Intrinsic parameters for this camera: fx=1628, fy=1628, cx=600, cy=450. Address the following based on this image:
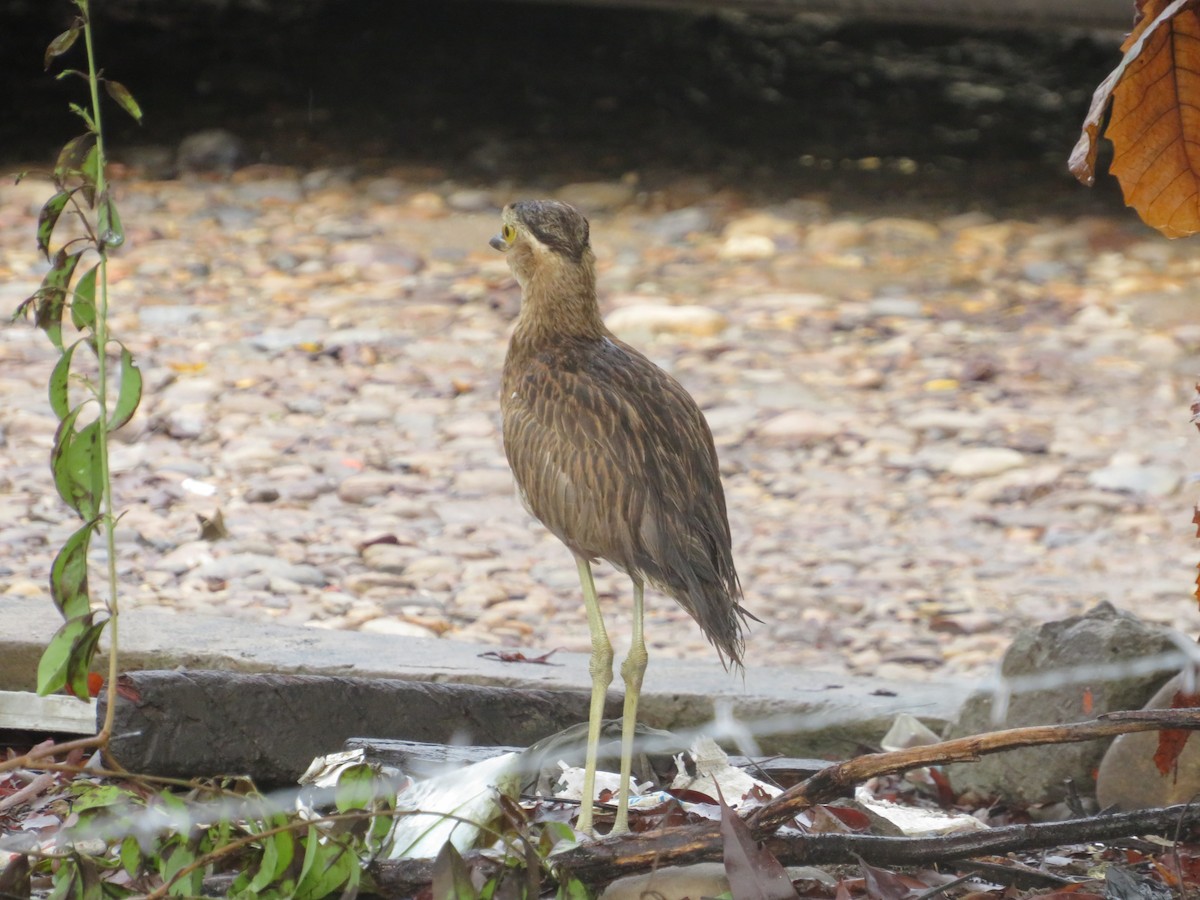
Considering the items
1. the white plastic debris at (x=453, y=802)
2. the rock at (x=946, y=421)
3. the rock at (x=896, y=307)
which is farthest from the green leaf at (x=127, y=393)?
the rock at (x=896, y=307)

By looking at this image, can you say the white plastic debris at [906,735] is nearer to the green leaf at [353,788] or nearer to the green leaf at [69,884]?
the green leaf at [353,788]

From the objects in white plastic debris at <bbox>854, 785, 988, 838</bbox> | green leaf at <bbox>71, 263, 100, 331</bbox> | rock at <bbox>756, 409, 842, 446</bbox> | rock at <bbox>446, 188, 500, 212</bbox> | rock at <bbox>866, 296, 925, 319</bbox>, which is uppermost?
rock at <bbox>446, 188, 500, 212</bbox>

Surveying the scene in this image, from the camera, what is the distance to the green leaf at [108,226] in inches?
89.3

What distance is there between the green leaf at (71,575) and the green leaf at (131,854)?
0.41 meters

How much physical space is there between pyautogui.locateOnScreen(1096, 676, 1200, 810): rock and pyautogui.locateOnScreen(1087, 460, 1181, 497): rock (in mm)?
2843

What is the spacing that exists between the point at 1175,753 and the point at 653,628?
2442mm

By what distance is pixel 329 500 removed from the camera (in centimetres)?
595

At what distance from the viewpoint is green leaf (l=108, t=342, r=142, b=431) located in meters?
2.28

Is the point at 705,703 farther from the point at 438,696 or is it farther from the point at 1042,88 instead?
the point at 1042,88

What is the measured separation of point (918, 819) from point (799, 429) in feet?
11.5

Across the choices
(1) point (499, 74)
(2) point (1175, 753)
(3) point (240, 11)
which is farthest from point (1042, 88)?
(2) point (1175, 753)

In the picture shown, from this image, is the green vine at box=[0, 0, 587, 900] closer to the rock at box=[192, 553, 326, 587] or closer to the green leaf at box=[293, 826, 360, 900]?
the green leaf at box=[293, 826, 360, 900]

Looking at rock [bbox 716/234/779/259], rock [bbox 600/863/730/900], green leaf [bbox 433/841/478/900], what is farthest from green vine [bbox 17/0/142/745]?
rock [bbox 716/234/779/259]

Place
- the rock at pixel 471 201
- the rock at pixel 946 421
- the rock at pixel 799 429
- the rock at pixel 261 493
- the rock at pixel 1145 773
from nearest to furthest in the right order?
the rock at pixel 1145 773
the rock at pixel 261 493
the rock at pixel 799 429
the rock at pixel 946 421
the rock at pixel 471 201
